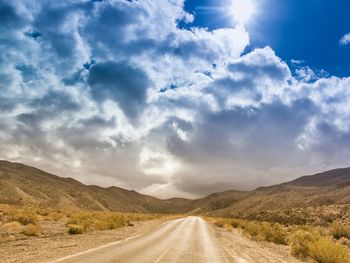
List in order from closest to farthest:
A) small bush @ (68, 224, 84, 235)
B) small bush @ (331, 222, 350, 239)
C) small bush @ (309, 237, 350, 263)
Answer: small bush @ (309, 237, 350, 263) < small bush @ (68, 224, 84, 235) < small bush @ (331, 222, 350, 239)

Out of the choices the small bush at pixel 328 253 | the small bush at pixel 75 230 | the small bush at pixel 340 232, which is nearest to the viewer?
the small bush at pixel 328 253

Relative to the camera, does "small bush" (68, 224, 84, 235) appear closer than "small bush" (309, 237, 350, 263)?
No

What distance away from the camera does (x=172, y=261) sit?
568 inches

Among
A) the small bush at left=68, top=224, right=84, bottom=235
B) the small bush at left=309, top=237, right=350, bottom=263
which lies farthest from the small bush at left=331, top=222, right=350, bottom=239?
the small bush at left=68, top=224, right=84, bottom=235

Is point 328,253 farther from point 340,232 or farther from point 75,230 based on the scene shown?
point 75,230

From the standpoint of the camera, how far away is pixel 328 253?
17453mm

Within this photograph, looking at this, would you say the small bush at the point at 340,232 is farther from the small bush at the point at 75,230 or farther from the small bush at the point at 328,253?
the small bush at the point at 75,230

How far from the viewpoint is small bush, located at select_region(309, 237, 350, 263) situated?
16.9 metres

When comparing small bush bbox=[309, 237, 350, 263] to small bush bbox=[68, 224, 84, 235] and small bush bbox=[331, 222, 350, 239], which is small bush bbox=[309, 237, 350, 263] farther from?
small bush bbox=[68, 224, 84, 235]

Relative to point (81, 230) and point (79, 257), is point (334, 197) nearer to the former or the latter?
point (81, 230)

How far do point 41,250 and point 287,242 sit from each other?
1944 centimetres

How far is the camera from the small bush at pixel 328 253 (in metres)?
16.9

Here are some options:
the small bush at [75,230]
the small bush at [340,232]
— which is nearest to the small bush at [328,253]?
the small bush at [340,232]

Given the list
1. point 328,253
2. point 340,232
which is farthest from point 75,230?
point 340,232
